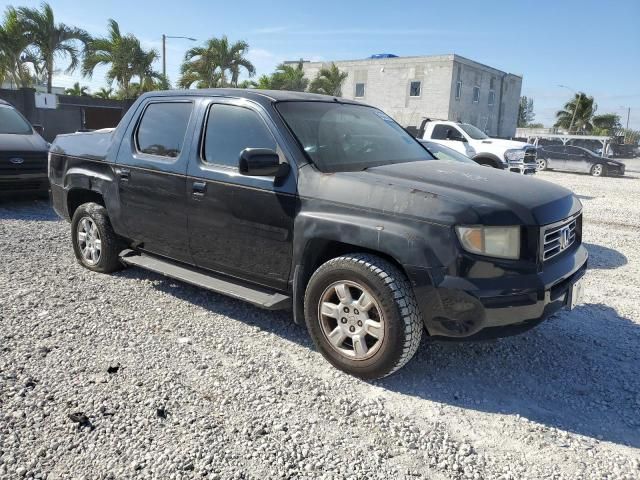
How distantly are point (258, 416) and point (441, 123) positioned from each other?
14722mm

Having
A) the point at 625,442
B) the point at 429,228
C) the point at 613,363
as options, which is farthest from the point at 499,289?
the point at 613,363

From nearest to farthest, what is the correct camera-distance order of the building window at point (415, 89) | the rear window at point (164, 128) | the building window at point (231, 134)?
the building window at point (231, 134), the rear window at point (164, 128), the building window at point (415, 89)

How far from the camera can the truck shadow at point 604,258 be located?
6.47 metres

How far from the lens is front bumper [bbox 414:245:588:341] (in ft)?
10.0

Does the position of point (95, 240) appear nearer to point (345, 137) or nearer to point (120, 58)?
point (345, 137)

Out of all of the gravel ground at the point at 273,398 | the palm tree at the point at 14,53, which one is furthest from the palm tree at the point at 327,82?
the gravel ground at the point at 273,398

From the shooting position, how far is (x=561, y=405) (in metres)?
3.29

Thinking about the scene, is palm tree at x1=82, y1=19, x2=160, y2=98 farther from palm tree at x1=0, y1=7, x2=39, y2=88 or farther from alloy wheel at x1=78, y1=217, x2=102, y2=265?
alloy wheel at x1=78, y1=217, x2=102, y2=265

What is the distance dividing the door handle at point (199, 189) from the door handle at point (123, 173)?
3.04 feet

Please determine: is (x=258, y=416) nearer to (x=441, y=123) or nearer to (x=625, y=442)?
(x=625, y=442)

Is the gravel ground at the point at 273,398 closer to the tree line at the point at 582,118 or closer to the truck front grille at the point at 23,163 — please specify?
the truck front grille at the point at 23,163

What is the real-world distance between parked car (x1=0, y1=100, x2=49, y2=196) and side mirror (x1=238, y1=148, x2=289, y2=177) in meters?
6.69

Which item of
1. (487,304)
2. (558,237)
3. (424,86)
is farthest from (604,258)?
(424,86)

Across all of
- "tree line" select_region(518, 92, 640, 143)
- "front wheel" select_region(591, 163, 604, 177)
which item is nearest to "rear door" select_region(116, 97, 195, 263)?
"front wheel" select_region(591, 163, 604, 177)
